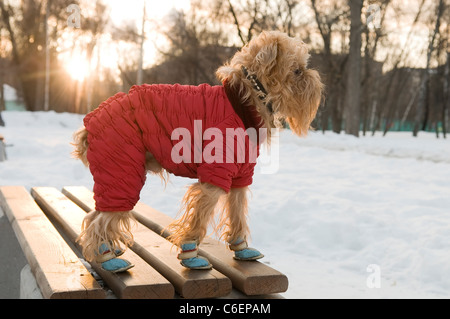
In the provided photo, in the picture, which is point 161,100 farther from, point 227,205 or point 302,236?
point 302,236

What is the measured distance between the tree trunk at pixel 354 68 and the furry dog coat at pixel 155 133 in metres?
14.1

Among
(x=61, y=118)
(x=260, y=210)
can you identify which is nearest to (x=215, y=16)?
(x=61, y=118)

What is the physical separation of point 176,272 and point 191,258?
11 cm

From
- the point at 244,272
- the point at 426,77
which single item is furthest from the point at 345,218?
the point at 426,77

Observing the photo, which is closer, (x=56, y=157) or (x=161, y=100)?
(x=161, y=100)

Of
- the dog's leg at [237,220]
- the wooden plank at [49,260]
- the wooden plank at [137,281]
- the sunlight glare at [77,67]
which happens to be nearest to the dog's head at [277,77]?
the dog's leg at [237,220]

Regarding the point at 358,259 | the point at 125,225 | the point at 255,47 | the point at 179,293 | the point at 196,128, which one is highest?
the point at 255,47

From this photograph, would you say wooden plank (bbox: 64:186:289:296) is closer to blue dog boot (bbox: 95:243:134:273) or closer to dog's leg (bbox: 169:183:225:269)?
dog's leg (bbox: 169:183:225:269)

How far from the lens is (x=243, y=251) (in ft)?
8.59

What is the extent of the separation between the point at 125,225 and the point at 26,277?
0.73 m

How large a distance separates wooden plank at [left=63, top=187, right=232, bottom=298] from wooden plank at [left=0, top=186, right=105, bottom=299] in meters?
0.39

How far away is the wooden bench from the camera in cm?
212

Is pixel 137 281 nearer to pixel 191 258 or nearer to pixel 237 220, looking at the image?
pixel 191 258

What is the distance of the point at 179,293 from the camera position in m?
2.26
